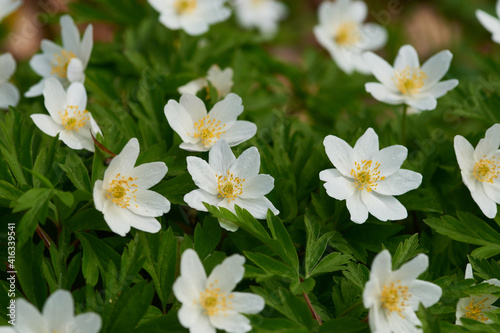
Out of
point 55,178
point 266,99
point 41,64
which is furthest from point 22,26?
point 55,178

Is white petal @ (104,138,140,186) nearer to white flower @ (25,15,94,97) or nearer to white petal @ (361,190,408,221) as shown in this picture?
white flower @ (25,15,94,97)

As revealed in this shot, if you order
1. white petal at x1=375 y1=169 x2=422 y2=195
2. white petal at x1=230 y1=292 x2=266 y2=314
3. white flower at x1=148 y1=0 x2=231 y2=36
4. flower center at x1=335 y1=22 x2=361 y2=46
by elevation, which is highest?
white flower at x1=148 y1=0 x2=231 y2=36

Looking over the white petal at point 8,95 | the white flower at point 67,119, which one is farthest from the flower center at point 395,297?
the white petal at point 8,95

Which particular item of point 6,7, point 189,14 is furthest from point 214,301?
point 6,7

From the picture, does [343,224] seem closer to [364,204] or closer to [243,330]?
[364,204]

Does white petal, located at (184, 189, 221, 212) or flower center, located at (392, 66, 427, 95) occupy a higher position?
white petal, located at (184, 189, 221, 212)

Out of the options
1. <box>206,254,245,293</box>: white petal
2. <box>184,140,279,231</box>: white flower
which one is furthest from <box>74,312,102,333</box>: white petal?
<box>184,140,279,231</box>: white flower
